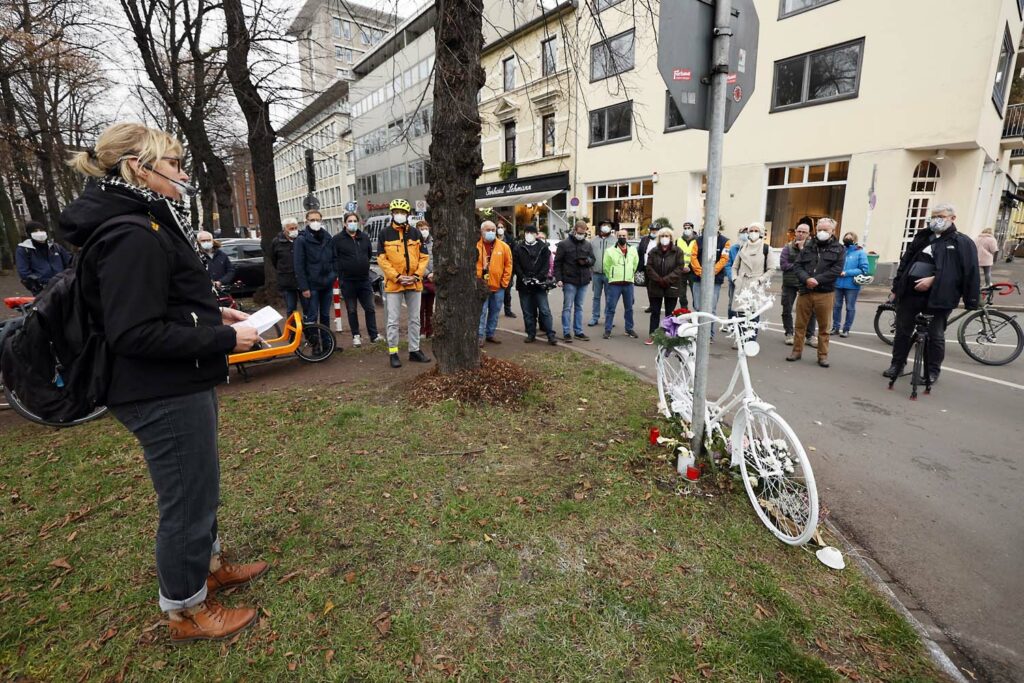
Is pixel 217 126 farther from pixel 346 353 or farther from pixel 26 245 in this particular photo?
pixel 346 353

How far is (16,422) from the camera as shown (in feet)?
17.6

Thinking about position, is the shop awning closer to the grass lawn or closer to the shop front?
the shop front

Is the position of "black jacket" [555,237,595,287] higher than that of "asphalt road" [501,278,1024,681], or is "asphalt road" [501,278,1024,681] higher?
"black jacket" [555,237,595,287]

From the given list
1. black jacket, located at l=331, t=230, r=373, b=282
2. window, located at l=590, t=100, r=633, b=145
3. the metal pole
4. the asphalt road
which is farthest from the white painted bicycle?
window, located at l=590, t=100, r=633, b=145

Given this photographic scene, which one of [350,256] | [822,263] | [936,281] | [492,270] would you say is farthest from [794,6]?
[350,256]

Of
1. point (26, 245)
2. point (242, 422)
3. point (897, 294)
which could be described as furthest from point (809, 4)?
point (26, 245)

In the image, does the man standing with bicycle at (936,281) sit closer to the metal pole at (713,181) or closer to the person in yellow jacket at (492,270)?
the metal pole at (713,181)

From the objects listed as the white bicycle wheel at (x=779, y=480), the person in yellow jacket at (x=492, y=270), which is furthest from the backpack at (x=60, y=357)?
the person in yellow jacket at (x=492, y=270)

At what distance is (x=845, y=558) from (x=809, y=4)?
1967 cm

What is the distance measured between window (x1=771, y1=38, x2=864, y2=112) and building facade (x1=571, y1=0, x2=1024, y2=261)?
0.11 feet

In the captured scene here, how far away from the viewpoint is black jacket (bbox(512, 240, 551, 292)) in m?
8.23

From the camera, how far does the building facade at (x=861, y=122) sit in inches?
552

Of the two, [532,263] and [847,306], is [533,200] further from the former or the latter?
[847,306]

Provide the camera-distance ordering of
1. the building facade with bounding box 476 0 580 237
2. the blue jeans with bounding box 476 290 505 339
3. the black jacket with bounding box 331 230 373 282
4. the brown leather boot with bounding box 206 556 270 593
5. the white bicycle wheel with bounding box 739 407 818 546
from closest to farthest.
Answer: the brown leather boot with bounding box 206 556 270 593 → the white bicycle wheel with bounding box 739 407 818 546 → the black jacket with bounding box 331 230 373 282 → the blue jeans with bounding box 476 290 505 339 → the building facade with bounding box 476 0 580 237
